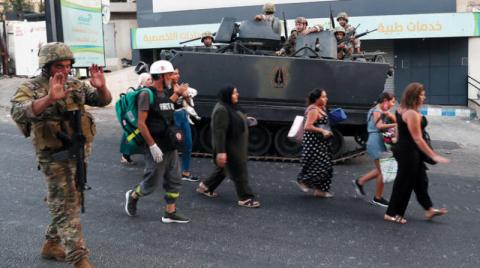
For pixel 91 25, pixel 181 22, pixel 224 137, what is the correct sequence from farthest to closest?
pixel 181 22 → pixel 91 25 → pixel 224 137

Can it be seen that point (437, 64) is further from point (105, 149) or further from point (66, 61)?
point (66, 61)

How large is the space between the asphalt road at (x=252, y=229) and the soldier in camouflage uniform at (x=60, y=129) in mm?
606

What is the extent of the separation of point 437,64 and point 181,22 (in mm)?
7698

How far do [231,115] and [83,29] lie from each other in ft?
24.8

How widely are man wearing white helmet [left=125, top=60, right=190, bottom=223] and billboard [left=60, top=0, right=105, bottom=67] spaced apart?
21.9 ft

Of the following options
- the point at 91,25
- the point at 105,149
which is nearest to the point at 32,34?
the point at 91,25

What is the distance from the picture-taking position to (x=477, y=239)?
19.2 ft

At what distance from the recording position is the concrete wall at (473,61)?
16.8 metres

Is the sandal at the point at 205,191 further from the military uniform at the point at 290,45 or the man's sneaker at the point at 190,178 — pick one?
the military uniform at the point at 290,45

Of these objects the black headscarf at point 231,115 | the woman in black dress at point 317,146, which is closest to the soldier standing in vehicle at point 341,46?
the woman in black dress at point 317,146

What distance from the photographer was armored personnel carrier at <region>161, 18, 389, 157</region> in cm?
972

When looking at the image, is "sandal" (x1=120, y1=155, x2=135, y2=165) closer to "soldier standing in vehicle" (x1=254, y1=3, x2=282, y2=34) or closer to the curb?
"soldier standing in vehicle" (x1=254, y1=3, x2=282, y2=34)

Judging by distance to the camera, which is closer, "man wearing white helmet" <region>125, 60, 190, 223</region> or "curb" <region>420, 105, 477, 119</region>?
"man wearing white helmet" <region>125, 60, 190, 223</region>

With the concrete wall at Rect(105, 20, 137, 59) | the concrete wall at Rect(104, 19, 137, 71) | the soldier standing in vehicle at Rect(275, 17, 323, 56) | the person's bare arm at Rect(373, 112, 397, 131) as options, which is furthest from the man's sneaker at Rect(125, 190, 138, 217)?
the concrete wall at Rect(105, 20, 137, 59)
